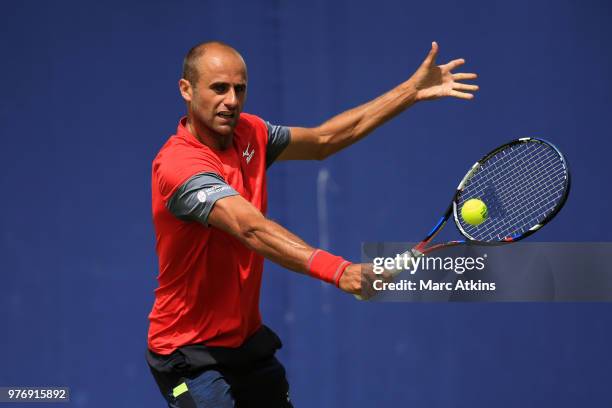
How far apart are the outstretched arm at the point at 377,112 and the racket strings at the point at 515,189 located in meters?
0.41

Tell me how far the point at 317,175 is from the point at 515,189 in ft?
3.01

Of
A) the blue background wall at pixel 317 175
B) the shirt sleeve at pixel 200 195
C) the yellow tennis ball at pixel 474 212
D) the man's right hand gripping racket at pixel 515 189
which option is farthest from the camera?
the blue background wall at pixel 317 175

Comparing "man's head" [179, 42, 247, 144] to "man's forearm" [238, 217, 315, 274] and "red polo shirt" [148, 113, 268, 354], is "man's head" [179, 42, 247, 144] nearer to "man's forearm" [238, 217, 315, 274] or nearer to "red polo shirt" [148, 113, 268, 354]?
"red polo shirt" [148, 113, 268, 354]

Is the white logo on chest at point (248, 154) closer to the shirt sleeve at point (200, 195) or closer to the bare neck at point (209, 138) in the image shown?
the bare neck at point (209, 138)

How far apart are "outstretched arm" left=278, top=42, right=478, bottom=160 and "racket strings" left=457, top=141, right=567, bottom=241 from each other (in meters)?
0.41

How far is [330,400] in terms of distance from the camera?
4.64 metres

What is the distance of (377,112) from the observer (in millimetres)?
3852

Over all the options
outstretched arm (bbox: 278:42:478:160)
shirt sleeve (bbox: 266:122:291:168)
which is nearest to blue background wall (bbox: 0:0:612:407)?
outstretched arm (bbox: 278:42:478:160)

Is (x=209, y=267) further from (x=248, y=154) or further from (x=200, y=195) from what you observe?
(x=248, y=154)

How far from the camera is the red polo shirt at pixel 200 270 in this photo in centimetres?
330

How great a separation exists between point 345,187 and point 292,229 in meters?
0.29

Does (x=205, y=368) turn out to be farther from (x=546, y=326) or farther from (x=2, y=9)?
(x=2, y=9)

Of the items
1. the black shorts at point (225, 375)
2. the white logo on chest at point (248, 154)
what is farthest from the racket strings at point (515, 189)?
the black shorts at point (225, 375)

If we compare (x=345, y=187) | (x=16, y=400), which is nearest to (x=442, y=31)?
(x=345, y=187)
